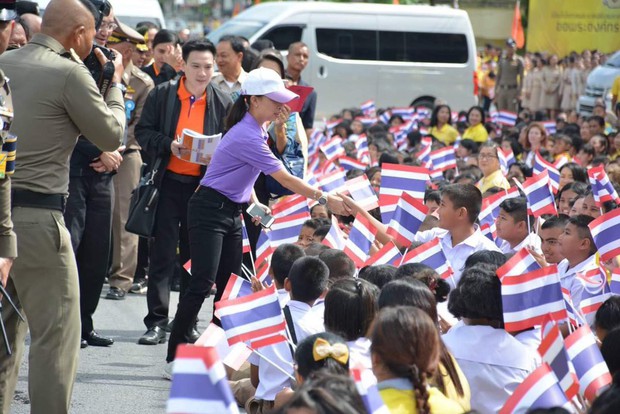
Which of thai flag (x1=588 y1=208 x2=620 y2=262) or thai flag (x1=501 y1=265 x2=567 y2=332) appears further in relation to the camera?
thai flag (x1=588 y1=208 x2=620 y2=262)

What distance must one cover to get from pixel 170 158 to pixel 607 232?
2694mm

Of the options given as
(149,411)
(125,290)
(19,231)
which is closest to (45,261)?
(19,231)

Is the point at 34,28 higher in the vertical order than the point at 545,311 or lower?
higher

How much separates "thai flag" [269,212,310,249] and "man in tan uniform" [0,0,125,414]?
2.89 m

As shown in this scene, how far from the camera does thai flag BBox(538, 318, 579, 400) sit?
4277 millimetres

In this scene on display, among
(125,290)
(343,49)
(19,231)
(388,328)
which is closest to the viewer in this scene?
(388,328)

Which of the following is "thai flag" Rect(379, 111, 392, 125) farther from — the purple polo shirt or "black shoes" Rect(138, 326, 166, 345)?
the purple polo shirt

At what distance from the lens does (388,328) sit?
12.7 feet

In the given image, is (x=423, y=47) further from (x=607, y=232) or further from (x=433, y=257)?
(x=433, y=257)

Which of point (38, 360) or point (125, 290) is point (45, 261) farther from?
point (125, 290)

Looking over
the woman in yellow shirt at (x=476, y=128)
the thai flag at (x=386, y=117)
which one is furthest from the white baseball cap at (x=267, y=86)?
the thai flag at (x=386, y=117)

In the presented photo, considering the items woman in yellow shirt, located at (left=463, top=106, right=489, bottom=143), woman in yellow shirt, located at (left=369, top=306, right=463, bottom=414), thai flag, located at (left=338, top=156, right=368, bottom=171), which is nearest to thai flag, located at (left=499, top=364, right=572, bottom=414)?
woman in yellow shirt, located at (left=369, top=306, right=463, bottom=414)

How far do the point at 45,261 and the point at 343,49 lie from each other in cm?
1906

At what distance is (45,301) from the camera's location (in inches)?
190
